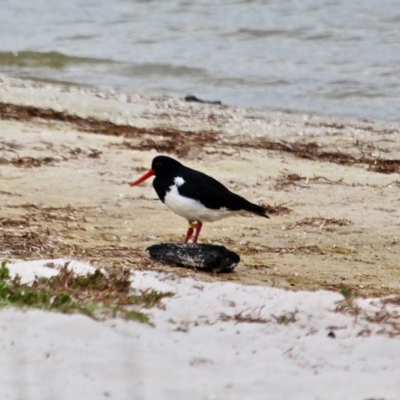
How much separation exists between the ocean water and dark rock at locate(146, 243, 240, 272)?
8864 mm

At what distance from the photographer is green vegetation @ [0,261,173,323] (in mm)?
4504

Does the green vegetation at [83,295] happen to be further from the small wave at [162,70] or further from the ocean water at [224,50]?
the small wave at [162,70]

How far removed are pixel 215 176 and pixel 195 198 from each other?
2452 mm

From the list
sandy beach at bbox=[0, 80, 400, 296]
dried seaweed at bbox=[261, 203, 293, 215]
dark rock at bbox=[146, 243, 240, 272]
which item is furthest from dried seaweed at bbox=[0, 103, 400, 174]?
dark rock at bbox=[146, 243, 240, 272]

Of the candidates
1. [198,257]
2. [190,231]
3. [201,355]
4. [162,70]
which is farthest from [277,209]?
[162,70]

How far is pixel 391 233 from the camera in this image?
8219mm

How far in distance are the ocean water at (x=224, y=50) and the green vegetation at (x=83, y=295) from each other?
10.2 m

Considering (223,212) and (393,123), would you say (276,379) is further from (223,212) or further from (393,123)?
(393,123)

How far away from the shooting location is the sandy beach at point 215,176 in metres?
6.92

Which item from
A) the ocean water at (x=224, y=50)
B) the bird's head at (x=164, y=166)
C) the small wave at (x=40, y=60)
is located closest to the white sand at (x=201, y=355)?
the bird's head at (x=164, y=166)

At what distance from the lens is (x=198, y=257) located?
6301 mm

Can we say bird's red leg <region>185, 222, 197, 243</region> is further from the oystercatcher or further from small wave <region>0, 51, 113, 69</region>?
small wave <region>0, 51, 113, 69</region>

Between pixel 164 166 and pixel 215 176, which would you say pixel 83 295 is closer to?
pixel 164 166

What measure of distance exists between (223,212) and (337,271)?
889 millimetres
